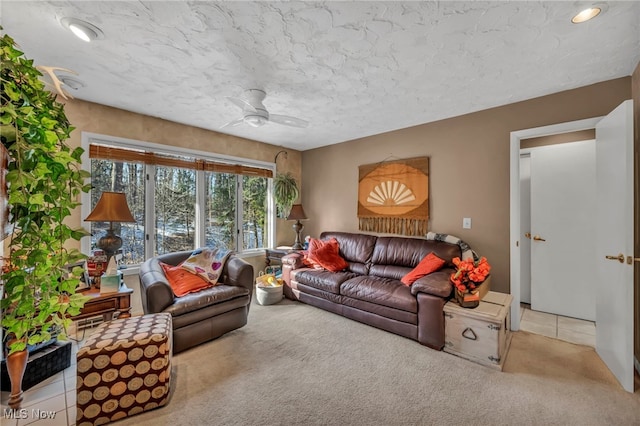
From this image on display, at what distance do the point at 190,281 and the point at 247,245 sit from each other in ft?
5.85

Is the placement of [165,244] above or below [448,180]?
below

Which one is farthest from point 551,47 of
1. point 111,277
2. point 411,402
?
point 111,277

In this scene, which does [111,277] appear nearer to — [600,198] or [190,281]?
[190,281]

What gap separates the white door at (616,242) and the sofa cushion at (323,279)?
7.51ft

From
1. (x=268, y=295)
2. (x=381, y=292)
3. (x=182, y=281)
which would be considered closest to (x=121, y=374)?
(x=182, y=281)

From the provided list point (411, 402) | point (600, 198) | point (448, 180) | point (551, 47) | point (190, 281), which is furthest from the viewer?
point (448, 180)

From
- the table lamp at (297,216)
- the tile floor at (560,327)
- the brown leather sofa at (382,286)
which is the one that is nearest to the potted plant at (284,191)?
the table lamp at (297,216)

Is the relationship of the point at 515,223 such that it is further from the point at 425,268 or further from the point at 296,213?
the point at 296,213

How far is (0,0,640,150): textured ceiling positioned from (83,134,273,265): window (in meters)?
0.71

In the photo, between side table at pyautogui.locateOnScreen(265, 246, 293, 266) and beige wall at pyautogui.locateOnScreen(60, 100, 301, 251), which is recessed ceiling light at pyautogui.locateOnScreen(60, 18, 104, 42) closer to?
beige wall at pyautogui.locateOnScreen(60, 100, 301, 251)

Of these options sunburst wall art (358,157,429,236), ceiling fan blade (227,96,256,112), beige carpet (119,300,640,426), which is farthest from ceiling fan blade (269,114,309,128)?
beige carpet (119,300,640,426)

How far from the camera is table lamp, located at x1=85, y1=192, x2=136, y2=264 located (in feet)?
8.02

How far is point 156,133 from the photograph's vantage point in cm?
342

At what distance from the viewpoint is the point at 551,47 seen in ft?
6.40
